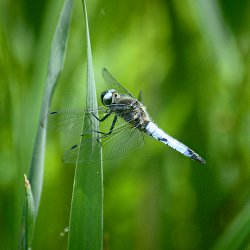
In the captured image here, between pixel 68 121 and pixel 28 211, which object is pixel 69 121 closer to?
pixel 68 121

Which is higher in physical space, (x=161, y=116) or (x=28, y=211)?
(x=161, y=116)

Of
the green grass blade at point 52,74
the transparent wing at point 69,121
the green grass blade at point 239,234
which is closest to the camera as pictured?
the green grass blade at point 52,74

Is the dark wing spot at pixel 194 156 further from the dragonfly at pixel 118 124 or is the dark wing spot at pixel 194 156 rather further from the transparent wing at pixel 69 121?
the transparent wing at pixel 69 121

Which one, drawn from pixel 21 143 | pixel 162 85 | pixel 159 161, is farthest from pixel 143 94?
pixel 21 143

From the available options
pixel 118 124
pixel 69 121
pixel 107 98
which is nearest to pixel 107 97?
pixel 107 98

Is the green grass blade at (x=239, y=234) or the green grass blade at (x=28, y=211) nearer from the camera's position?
the green grass blade at (x=28, y=211)

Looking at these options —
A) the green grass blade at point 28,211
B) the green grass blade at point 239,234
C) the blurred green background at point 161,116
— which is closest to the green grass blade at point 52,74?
the green grass blade at point 28,211

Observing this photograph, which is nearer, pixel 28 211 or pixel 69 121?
pixel 28 211
